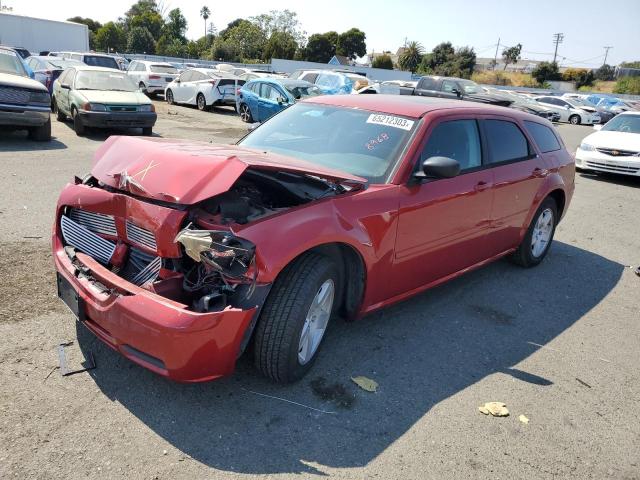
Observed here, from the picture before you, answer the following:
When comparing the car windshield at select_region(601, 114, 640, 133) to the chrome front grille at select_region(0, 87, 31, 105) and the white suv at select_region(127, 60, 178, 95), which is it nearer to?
the chrome front grille at select_region(0, 87, 31, 105)

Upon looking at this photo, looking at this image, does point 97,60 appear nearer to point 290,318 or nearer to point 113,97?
point 113,97

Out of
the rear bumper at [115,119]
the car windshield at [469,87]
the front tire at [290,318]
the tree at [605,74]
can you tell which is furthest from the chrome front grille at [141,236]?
the tree at [605,74]

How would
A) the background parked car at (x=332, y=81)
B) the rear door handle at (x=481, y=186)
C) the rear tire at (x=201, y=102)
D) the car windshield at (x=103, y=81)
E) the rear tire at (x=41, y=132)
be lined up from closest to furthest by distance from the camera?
the rear door handle at (x=481, y=186) → the rear tire at (x=41, y=132) → the car windshield at (x=103, y=81) → the rear tire at (x=201, y=102) → the background parked car at (x=332, y=81)

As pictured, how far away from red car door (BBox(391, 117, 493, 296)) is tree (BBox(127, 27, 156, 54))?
75.2 meters

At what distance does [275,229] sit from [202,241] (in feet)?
1.41

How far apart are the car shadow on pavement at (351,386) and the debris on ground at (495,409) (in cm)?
6

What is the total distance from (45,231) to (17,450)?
11.0 ft

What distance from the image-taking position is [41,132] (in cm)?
1042

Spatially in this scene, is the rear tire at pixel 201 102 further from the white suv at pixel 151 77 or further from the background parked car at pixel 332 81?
the background parked car at pixel 332 81

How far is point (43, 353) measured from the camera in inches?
129

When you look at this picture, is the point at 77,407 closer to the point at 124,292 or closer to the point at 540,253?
the point at 124,292

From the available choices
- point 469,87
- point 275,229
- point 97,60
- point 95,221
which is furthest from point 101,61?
point 275,229

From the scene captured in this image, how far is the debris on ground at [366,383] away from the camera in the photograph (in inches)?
129

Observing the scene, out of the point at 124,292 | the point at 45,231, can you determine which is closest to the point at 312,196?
the point at 124,292
